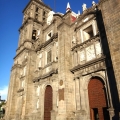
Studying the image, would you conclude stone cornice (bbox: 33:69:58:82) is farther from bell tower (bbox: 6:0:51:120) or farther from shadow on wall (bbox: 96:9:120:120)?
shadow on wall (bbox: 96:9:120:120)

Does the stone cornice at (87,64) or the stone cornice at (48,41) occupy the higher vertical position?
the stone cornice at (48,41)

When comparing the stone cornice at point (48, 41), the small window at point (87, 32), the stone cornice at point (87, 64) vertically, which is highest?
the stone cornice at point (48, 41)

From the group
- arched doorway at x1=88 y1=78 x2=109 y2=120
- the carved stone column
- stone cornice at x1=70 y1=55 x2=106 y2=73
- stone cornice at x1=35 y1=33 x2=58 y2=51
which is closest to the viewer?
arched doorway at x1=88 y1=78 x2=109 y2=120

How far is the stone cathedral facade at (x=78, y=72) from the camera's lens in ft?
34.4

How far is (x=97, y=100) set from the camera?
11391 mm

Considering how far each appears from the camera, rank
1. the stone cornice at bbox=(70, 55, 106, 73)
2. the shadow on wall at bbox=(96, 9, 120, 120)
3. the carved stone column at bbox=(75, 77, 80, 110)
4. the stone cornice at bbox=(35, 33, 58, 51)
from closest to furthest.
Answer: the shadow on wall at bbox=(96, 9, 120, 120) < the stone cornice at bbox=(70, 55, 106, 73) < the carved stone column at bbox=(75, 77, 80, 110) < the stone cornice at bbox=(35, 33, 58, 51)

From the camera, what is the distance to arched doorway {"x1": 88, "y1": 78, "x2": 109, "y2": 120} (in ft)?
35.5

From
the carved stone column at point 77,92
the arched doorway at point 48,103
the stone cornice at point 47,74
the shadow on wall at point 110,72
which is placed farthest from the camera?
the stone cornice at point 47,74

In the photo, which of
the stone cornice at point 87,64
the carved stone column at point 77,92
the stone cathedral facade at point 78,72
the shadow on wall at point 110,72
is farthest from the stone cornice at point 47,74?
the shadow on wall at point 110,72

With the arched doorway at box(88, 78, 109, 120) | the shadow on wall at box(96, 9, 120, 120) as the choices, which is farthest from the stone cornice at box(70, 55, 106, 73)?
the arched doorway at box(88, 78, 109, 120)

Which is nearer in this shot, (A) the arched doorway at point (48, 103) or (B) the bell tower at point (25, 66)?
(A) the arched doorway at point (48, 103)

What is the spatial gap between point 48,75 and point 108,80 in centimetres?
787

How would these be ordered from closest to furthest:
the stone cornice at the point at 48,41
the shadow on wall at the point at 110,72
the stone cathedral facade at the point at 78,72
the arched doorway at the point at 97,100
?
1. the shadow on wall at the point at 110,72
2. the stone cathedral facade at the point at 78,72
3. the arched doorway at the point at 97,100
4. the stone cornice at the point at 48,41

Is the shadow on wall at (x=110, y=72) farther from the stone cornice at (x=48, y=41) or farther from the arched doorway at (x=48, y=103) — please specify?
the arched doorway at (x=48, y=103)
